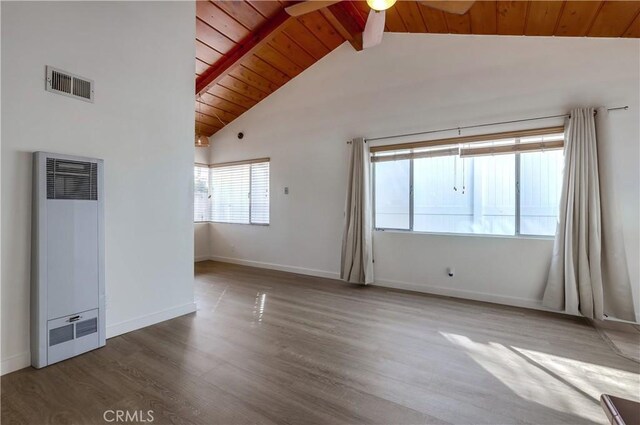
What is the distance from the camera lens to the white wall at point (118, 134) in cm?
211

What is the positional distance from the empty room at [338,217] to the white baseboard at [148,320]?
19 mm

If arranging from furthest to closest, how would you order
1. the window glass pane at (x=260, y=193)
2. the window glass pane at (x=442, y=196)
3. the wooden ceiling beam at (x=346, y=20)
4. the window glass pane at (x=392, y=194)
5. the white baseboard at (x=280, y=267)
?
the window glass pane at (x=260, y=193) < the white baseboard at (x=280, y=267) < the window glass pane at (x=392, y=194) < the window glass pane at (x=442, y=196) < the wooden ceiling beam at (x=346, y=20)

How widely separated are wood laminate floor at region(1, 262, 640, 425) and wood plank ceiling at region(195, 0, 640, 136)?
122 inches

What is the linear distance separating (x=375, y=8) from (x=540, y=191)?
286 centimetres

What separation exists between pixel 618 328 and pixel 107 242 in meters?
4.97

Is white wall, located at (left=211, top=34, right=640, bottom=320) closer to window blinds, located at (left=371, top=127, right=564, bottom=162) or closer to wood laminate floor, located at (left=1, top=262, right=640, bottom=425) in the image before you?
window blinds, located at (left=371, top=127, right=564, bottom=162)

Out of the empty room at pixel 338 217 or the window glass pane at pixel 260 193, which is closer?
the empty room at pixel 338 217

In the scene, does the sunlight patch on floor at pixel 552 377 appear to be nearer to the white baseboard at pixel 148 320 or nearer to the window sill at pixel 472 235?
the window sill at pixel 472 235

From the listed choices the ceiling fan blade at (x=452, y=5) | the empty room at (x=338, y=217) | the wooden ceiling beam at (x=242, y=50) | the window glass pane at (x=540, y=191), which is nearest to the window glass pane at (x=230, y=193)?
the empty room at (x=338, y=217)

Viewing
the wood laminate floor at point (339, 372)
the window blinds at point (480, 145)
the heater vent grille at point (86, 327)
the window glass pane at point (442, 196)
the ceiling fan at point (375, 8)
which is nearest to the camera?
the wood laminate floor at point (339, 372)

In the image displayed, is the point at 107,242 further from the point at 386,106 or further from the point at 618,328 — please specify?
the point at 618,328

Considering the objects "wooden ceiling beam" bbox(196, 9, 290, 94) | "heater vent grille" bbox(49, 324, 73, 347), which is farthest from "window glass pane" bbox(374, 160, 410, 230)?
"heater vent grille" bbox(49, 324, 73, 347)

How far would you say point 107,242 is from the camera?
8.56ft

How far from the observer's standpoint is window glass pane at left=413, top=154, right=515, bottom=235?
367 centimetres
